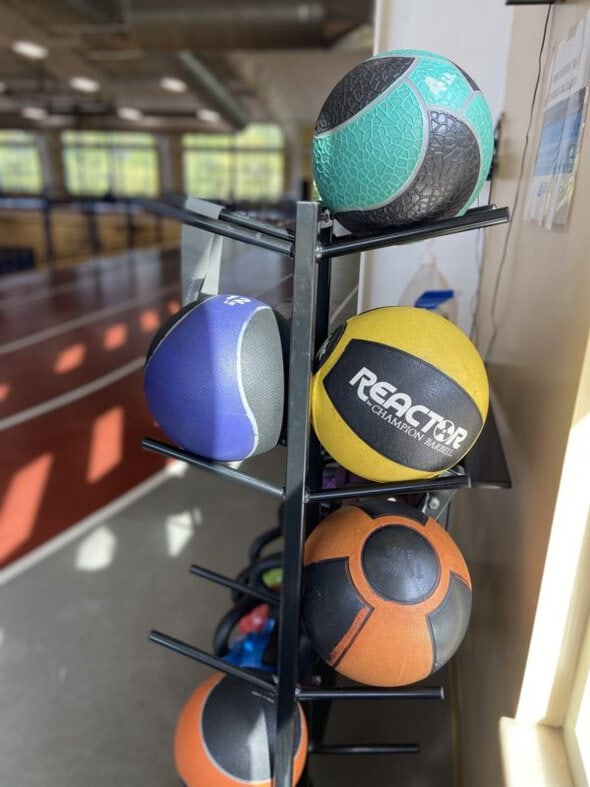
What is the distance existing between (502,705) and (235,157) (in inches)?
837

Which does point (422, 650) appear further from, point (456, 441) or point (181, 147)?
point (181, 147)

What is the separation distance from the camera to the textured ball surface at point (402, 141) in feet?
2.90

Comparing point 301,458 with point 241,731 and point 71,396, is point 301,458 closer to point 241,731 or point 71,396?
point 241,731

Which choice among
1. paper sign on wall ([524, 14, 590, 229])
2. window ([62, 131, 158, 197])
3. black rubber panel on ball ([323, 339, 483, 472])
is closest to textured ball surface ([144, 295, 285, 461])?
black rubber panel on ball ([323, 339, 483, 472])

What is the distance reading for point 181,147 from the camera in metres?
20.7

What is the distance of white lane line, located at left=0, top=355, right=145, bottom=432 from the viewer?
4199mm

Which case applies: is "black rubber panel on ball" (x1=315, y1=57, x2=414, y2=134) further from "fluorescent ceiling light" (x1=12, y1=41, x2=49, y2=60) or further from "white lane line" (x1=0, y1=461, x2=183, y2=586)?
"fluorescent ceiling light" (x1=12, y1=41, x2=49, y2=60)

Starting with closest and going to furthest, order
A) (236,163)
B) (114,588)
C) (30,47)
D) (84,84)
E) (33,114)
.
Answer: (114,588) → (30,47) → (84,84) → (33,114) → (236,163)

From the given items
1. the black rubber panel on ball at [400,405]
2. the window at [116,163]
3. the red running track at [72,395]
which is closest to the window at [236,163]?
the window at [116,163]

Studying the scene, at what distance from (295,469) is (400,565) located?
0.30 m

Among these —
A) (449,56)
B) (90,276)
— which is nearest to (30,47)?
(90,276)

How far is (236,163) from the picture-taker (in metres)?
20.5

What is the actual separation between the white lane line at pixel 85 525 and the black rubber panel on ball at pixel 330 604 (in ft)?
6.58

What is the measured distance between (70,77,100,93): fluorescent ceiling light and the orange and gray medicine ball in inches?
517
